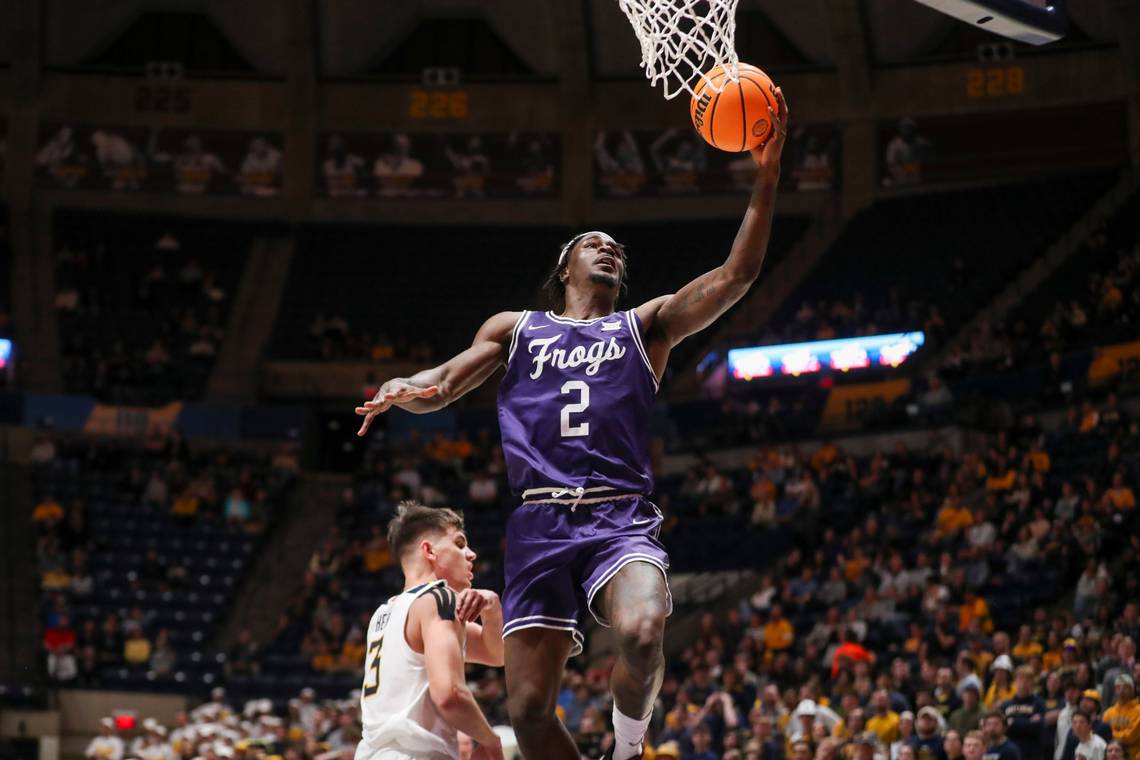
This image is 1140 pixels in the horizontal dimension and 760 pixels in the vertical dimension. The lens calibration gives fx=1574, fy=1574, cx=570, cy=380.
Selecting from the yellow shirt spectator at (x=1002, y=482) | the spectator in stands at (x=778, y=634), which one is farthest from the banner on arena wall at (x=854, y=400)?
the spectator in stands at (x=778, y=634)

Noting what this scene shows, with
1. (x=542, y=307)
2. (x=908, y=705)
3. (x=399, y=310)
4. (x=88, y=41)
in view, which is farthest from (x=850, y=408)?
(x=88, y=41)

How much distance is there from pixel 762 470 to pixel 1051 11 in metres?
16.8

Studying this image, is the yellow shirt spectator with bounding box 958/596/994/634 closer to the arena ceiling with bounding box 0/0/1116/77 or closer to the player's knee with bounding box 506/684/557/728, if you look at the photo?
the player's knee with bounding box 506/684/557/728

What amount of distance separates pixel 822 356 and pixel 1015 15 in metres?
20.2

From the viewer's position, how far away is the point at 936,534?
782 inches

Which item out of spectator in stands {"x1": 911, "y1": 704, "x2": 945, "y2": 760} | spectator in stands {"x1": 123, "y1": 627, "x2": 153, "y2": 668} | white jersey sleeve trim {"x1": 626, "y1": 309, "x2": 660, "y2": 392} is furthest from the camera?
spectator in stands {"x1": 123, "y1": 627, "x2": 153, "y2": 668}

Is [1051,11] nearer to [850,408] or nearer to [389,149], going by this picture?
[850,408]

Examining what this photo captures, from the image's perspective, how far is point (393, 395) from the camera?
596cm

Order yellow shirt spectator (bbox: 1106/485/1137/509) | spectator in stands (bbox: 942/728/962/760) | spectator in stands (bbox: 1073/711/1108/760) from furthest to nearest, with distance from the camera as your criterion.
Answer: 1. yellow shirt spectator (bbox: 1106/485/1137/509)
2. spectator in stands (bbox: 942/728/962/760)
3. spectator in stands (bbox: 1073/711/1108/760)

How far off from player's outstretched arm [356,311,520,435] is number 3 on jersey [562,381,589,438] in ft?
1.31

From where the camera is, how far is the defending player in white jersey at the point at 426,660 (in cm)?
575

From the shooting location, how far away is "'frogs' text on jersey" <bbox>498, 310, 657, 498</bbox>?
19.9 ft

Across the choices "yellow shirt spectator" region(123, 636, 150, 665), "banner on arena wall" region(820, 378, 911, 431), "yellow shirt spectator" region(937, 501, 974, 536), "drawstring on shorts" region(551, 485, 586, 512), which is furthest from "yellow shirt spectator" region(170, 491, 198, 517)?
"drawstring on shorts" region(551, 485, 586, 512)

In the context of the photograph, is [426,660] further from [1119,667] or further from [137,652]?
[137,652]
